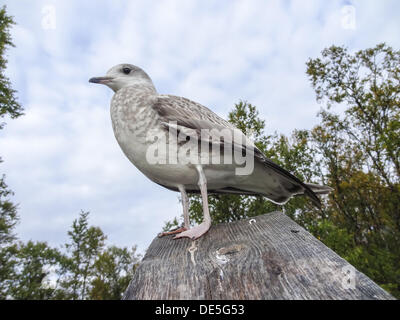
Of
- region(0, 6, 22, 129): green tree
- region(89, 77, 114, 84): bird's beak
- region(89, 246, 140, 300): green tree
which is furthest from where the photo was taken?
region(89, 246, 140, 300): green tree

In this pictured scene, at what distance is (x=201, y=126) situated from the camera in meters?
2.54

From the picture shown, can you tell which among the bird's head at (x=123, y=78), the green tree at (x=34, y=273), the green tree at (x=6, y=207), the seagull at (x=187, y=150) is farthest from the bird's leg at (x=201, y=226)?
the green tree at (x=34, y=273)

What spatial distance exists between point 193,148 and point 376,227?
15.5 meters

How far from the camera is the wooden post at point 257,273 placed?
94 centimetres

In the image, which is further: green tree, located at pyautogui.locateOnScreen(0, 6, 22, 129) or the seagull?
green tree, located at pyautogui.locateOnScreen(0, 6, 22, 129)

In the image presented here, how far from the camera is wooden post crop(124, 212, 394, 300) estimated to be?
0.94 m

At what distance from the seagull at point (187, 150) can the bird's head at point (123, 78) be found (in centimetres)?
31

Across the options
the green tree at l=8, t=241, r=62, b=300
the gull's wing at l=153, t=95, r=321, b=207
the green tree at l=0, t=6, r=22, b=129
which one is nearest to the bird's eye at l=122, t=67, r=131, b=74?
the gull's wing at l=153, t=95, r=321, b=207

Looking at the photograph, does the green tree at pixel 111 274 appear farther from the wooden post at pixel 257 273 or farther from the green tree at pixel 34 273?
the wooden post at pixel 257 273

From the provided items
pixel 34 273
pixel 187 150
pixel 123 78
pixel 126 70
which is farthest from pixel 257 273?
pixel 34 273

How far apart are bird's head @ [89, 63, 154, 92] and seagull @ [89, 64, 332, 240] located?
307 mm

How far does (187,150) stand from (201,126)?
1.01 feet

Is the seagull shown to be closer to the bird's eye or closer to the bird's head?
the bird's head

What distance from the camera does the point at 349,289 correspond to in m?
0.90
